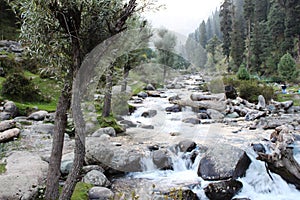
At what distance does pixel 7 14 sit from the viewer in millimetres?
29703

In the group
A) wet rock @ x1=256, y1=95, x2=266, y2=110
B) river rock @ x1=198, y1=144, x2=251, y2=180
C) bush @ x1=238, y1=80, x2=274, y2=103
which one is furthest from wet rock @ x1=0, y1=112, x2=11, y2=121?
bush @ x1=238, y1=80, x2=274, y2=103

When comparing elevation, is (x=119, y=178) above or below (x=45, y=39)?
below

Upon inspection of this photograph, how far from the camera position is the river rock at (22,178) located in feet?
17.4

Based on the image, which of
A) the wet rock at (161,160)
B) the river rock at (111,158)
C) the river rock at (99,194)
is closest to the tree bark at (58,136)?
the river rock at (99,194)

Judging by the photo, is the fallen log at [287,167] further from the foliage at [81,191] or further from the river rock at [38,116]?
the river rock at [38,116]

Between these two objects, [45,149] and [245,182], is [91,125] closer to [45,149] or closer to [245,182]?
[45,149]

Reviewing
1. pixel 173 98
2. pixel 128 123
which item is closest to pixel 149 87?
pixel 173 98

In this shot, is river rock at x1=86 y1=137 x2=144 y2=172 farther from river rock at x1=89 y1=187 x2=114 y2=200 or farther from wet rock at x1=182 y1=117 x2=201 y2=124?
wet rock at x1=182 y1=117 x2=201 y2=124

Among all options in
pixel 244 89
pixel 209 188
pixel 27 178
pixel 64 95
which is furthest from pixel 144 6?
pixel 244 89

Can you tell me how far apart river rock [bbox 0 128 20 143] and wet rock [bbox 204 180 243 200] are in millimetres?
6714

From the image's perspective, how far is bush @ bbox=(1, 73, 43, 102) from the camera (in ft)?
45.5

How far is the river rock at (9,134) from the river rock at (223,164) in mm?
6457

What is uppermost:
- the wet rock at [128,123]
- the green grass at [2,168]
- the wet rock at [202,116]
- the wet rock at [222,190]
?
the wet rock at [202,116]

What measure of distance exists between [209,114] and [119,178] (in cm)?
1108
